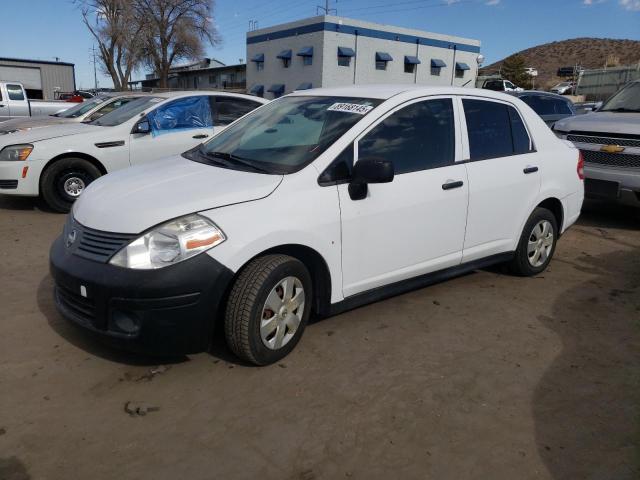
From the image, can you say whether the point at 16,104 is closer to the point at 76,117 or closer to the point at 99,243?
the point at 76,117

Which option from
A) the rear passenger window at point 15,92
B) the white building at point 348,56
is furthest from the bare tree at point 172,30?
the rear passenger window at point 15,92

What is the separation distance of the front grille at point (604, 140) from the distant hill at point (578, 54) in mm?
78797

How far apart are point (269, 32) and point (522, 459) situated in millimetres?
39142

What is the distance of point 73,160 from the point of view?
23.3ft

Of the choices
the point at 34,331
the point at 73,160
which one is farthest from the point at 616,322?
the point at 73,160

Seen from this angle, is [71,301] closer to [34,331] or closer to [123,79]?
[34,331]

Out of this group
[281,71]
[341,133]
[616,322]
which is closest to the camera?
[341,133]

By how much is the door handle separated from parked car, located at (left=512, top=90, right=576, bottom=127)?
30.5 ft

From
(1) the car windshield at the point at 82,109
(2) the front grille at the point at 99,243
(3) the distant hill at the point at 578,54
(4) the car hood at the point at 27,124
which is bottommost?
(2) the front grille at the point at 99,243

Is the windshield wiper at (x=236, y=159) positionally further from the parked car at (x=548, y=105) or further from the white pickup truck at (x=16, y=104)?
the white pickup truck at (x=16, y=104)

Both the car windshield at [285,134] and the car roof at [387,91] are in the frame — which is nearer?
the car windshield at [285,134]

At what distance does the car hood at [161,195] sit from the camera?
9.95 feet

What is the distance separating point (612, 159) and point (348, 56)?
2919 centimetres

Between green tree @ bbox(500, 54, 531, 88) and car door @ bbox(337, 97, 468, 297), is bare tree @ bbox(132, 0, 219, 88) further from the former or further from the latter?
car door @ bbox(337, 97, 468, 297)
